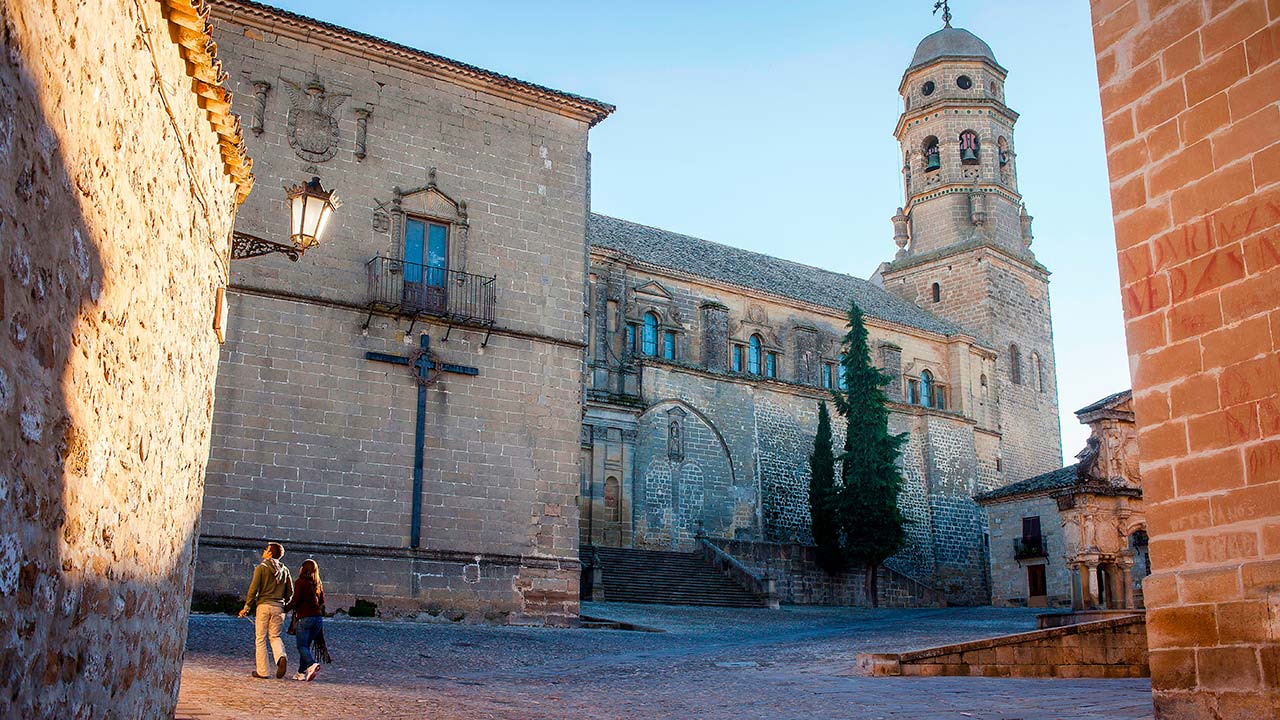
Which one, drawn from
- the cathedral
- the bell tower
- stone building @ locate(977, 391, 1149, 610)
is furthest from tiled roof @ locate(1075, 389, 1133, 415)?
the bell tower

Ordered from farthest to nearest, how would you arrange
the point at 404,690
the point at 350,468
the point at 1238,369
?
the point at 350,468, the point at 404,690, the point at 1238,369

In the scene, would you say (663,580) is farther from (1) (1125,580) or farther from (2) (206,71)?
(2) (206,71)

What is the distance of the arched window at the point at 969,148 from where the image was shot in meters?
49.4

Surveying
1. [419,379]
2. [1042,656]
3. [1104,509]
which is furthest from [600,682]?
[1104,509]

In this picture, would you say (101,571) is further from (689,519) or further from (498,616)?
(689,519)

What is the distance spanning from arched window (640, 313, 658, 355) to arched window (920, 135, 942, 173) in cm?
1839

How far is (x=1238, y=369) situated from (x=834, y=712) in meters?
4.00

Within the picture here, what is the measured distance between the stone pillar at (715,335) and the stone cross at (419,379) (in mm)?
20308

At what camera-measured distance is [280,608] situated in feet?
34.4

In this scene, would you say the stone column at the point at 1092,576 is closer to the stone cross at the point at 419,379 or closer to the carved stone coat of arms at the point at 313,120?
the stone cross at the point at 419,379

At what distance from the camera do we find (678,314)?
39281 millimetres

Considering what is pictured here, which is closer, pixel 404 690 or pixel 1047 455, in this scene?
pixel 404 690

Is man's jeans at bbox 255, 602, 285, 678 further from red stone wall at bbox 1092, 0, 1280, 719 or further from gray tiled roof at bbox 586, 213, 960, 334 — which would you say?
gray tiled roof at bbox 586, 213, 960, 334

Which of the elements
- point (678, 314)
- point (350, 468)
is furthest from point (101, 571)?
point (678, 314)
